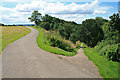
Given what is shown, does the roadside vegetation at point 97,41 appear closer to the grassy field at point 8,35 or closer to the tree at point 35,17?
the grassy field at point 8,35

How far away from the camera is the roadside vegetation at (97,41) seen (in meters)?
10.3

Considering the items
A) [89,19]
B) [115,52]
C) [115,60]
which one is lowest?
[115,60]

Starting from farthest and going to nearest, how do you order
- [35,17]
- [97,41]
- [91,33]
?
[35,17] < [91,33] < [97,41]

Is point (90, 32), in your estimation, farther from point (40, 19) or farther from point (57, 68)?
Result: point (40, 19)

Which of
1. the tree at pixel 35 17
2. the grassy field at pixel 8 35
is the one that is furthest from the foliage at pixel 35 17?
the grassy field at pixel 8 35

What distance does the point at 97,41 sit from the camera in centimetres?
3656

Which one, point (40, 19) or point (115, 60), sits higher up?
point (40, 19)

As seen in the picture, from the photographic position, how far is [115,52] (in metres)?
11.5

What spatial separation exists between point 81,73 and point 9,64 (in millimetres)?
6232

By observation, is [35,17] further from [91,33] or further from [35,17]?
[91,33]

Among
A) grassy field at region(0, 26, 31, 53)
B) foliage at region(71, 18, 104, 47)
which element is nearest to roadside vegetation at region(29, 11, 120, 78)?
foliage at region(71, 18, 104, 47)

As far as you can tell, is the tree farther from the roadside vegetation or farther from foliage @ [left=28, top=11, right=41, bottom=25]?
the roadside vegetation

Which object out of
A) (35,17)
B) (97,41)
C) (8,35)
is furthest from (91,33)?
(35,17)

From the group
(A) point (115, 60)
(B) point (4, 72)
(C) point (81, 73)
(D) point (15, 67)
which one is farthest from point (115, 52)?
(B) point (4, 72)
